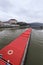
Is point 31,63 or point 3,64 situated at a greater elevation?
point 3,64

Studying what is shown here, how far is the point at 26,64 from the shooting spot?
19.2ft

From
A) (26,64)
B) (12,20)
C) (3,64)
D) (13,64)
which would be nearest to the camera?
(3,64)

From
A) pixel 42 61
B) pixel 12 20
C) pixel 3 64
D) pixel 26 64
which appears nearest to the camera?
pixel 3 64

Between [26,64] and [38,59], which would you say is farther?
[38,59]

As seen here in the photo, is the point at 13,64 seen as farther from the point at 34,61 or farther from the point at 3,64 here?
the point at 34,61

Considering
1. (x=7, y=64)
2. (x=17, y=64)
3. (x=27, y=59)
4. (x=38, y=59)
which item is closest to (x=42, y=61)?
(x=38, y=59)

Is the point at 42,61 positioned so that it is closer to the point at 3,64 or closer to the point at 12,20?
the point at 3,64

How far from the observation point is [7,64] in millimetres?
4191

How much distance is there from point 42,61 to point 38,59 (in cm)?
29

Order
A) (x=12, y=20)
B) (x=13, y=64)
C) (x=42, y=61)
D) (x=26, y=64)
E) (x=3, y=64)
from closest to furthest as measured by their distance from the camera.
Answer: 1. (x=3, y=64)
2. (x=13, y=64)
3. (x=26, y=64)
4. (x=42, y=61)
5. (x=12, y=20)

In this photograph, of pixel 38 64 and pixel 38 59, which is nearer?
pixel 38 64

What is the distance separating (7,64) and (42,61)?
2600mm

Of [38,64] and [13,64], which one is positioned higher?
[13,64]

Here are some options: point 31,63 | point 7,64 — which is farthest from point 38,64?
point 7,64
